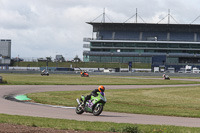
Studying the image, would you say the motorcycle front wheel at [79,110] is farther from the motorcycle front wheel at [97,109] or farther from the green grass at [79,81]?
the green grass at [79,81]

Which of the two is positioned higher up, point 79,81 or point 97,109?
point 97,109

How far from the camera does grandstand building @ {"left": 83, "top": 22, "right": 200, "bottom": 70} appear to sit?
144m

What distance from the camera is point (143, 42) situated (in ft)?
484

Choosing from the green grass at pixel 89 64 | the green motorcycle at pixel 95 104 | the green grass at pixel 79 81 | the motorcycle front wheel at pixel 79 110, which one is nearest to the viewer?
the green motorcycle at pixel 95 104

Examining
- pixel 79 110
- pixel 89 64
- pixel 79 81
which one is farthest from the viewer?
pixel 89 64

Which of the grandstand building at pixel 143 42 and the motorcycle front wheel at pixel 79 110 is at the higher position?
the grandstand building at pixel 143 42

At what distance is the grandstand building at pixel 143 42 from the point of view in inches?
5674

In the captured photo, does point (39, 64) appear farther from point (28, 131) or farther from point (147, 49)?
point (28, 131)

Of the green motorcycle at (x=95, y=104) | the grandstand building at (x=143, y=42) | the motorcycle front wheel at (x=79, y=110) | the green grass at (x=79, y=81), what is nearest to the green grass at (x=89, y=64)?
the grandstand building at (x=143, y=42)

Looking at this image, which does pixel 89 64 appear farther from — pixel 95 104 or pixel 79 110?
pixel 95 104

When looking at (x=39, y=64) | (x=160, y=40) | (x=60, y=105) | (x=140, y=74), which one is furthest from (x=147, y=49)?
(x=60, y=105)

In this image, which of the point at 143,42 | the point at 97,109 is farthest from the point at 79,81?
the point at 143,42

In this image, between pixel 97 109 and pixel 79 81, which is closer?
pixel 97 109

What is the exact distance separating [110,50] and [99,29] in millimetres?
10724
